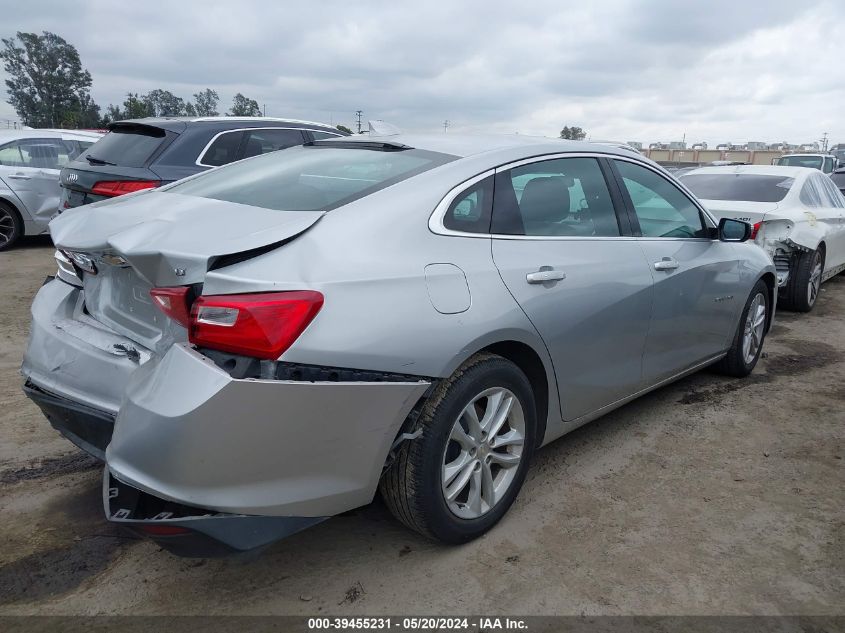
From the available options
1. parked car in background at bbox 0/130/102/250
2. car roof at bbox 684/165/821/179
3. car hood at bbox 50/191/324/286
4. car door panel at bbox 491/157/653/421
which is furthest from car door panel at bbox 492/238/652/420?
parked car in background at bbox 0/130/102/250

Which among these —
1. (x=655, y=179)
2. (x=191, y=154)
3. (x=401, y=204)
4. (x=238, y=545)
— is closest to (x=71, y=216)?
(x=401, y=204)

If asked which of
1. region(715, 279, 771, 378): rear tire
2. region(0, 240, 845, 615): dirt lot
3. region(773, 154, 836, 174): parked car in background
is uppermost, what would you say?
region(773, 154, 836, 174): parked car in background

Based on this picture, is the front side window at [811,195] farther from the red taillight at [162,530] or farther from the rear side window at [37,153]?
the rear side window at [37,153]

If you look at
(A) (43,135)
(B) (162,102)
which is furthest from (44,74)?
(A) (43,135)

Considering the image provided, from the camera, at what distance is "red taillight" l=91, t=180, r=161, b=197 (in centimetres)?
592

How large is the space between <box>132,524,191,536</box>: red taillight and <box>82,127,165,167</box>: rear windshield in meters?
4.77

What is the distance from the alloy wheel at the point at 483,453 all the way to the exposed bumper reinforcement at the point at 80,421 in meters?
1.19

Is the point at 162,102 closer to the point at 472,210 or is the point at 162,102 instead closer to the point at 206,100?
the point at 206,100

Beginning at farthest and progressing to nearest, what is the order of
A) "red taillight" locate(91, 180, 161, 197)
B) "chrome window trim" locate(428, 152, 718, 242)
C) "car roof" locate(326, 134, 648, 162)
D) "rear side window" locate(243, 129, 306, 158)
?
1. "rear side window" locate(243, 129, 306, 158)
2. "red taillight" locate(91, 180, 161, 197)
3. "car roof" locate(326, 134, 648, 162)
4. "chrome window trim" locate(428, 152, 718, 242)

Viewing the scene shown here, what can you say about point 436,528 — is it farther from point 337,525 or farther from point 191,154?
point 191,154

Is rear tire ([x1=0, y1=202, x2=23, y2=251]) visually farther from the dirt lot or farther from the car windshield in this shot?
the car windshield

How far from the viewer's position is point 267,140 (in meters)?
6.84

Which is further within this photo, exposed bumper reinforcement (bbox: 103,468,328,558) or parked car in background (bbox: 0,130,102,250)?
parked car in background (bbox: 0,130,102,250)

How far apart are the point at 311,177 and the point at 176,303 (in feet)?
3.20
